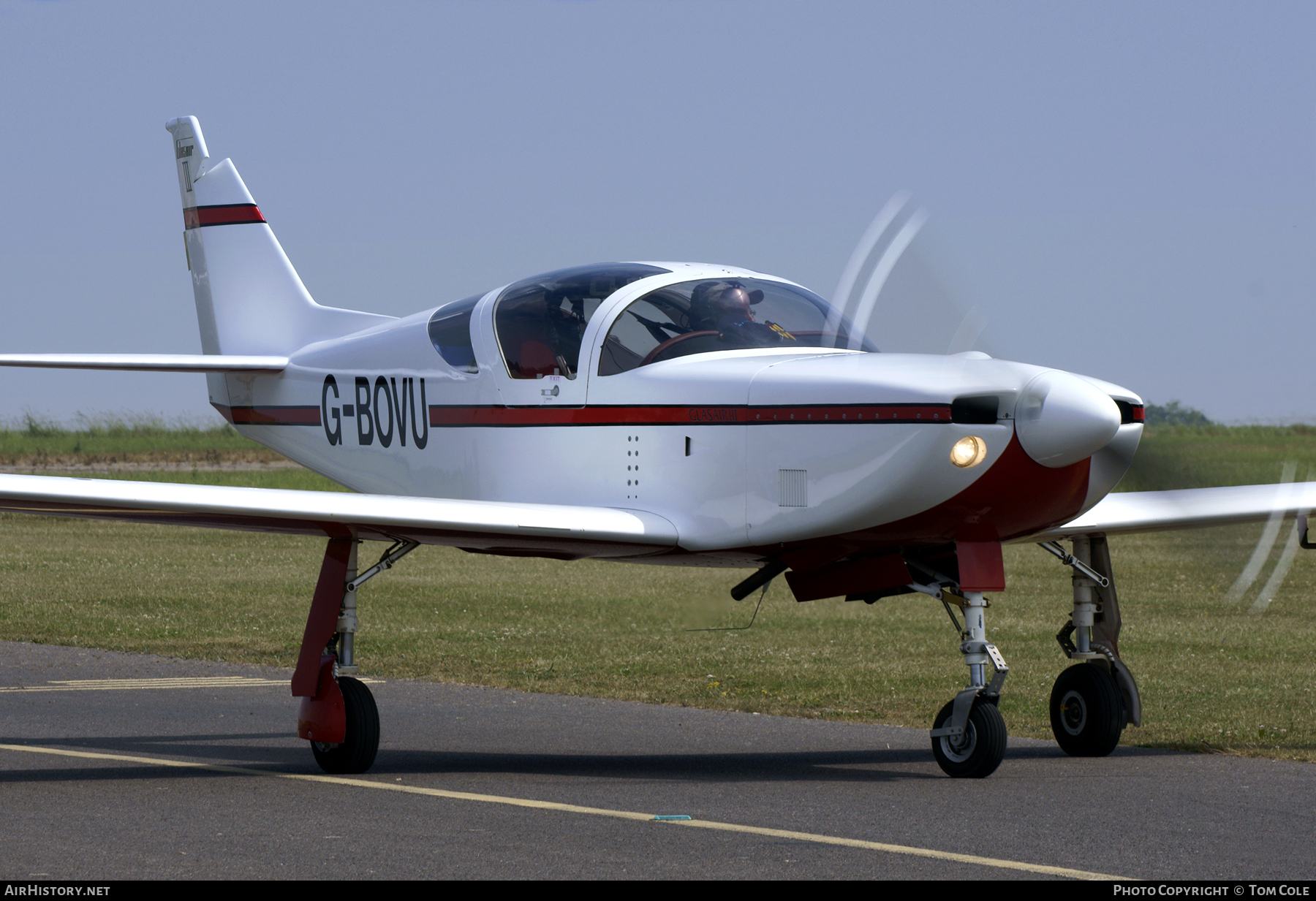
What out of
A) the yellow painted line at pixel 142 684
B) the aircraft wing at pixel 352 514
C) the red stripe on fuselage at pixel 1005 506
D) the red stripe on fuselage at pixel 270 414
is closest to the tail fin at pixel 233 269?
the red stripe on fuselage at pixel 270 414

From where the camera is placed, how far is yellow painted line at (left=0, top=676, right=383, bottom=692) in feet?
43.2

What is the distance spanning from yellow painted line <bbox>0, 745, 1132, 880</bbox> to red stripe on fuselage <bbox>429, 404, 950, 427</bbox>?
210cm

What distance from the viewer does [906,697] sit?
42.1 feet

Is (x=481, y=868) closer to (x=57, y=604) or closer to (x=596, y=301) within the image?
(x=596, y=301)

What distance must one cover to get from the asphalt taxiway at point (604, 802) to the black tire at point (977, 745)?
4.2 inches

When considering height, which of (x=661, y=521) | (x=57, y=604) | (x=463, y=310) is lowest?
(x=57, y=604)

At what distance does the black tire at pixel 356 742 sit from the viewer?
29.9ft

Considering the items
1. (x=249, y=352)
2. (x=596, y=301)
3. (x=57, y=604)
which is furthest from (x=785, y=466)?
(x=57, y=604)

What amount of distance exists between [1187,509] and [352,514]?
15.9 feet

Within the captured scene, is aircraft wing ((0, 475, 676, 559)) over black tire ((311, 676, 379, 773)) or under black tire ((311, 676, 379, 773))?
over

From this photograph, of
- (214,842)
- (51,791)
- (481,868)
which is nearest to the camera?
(481,868)

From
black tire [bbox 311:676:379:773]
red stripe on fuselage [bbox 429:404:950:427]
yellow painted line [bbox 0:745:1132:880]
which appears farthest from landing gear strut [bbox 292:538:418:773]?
red stripe on fuselage [bbox 429:404:950:427]

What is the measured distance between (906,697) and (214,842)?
703 cm

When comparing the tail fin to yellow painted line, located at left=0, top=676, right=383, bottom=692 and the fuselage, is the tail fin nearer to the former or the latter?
the fuselage
